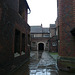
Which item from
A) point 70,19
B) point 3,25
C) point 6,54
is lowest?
point 6,54

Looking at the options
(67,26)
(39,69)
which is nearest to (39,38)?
(39,69)

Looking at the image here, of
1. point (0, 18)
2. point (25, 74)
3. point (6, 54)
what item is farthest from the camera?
point (25, 74)

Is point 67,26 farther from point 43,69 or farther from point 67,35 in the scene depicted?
point 43,69

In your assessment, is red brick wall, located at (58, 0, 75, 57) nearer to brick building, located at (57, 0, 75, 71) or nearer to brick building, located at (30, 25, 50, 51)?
brick building, located at (57, 0, 75, 71)

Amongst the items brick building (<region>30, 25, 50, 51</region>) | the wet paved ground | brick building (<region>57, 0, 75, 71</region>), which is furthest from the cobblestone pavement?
brick building (<region>30, 25, 50, 51</region>)

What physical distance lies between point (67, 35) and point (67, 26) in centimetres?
65

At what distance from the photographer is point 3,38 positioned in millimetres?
5262

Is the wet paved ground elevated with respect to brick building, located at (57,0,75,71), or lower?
lower

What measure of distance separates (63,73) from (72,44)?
2.05 metres

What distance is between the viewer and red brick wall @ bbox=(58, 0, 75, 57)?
6971 mm

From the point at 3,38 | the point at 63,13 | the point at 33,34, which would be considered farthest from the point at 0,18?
the point at 33,34

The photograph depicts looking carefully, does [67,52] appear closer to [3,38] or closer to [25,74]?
[25,74]

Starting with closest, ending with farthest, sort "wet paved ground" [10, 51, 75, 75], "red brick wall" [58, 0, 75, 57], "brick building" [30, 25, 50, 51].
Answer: "wet paved ground" [10, 51, 75, 75], "red brick wall" [58, 0, 75, 57], "brick building" [30, 25, 50, 51]

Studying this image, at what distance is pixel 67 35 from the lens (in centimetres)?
713
